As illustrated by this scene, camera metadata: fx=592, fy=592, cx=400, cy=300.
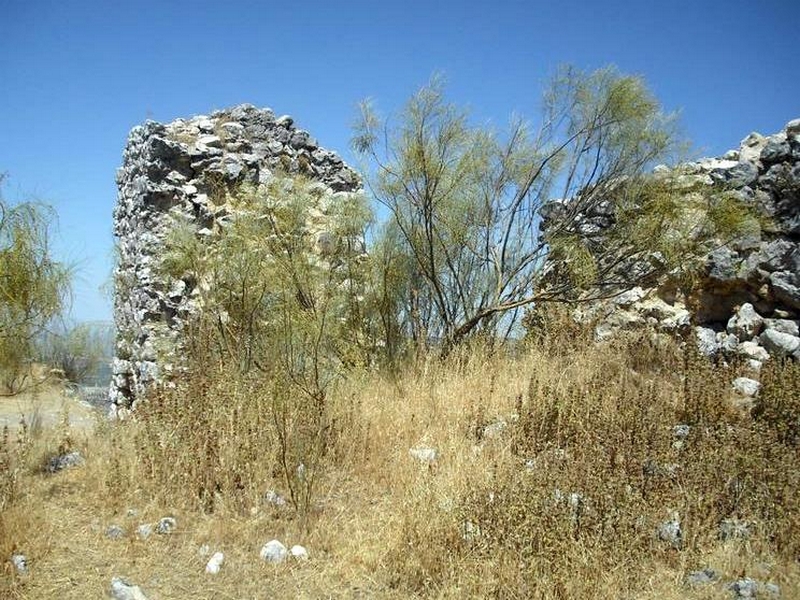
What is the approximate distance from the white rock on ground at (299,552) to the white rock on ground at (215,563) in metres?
0.41

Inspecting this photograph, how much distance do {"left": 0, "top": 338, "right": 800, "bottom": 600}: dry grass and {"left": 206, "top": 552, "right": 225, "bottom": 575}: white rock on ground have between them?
0.15 feet

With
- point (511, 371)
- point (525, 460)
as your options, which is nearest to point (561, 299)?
point (511, 371)

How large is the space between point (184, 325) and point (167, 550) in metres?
4.61

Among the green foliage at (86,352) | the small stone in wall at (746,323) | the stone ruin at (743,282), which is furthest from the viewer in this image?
the green foliage at (86,352)

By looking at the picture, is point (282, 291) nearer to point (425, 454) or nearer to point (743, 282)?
point (425, 454)

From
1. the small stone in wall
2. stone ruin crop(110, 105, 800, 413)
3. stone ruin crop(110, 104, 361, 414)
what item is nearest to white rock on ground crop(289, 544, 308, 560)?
stone ruin crop(110, 105, 800, 413)

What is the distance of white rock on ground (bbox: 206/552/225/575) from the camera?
3.41m

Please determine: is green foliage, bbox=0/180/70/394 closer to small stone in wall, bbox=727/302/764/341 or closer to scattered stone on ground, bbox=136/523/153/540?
scattered stone on ground, bbox=136/523/153/540

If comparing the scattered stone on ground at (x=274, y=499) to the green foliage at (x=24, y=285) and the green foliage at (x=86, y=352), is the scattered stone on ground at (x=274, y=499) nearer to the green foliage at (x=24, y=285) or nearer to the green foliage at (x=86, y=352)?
the green foliage at (x=24, y=285)

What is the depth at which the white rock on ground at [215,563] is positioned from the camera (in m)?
3.41

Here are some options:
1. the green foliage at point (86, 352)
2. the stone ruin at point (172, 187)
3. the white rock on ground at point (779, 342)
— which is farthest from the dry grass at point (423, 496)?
the green foliage at point (86, 352)

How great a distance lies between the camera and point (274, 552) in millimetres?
3531

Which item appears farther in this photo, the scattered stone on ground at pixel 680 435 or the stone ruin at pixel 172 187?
the stone ruin at pixel 172 187

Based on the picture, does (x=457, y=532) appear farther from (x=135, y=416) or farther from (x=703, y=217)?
(x=703, y=217)
